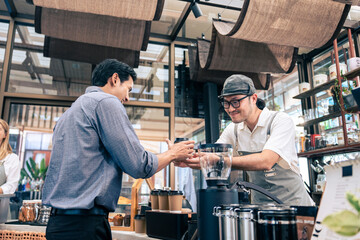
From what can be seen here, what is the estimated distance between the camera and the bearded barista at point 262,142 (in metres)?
1.55

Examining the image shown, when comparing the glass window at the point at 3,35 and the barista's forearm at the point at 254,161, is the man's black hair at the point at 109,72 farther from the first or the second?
the glass window at the point at 3,35

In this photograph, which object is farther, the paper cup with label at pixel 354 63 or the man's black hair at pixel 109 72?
the paper cup with label at pixel 354 63

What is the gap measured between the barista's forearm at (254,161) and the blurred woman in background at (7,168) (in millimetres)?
2059

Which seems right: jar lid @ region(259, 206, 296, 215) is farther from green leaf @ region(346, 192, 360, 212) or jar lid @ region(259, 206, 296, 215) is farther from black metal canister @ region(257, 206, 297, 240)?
green leaf @ region(346, 192, 360, 212)

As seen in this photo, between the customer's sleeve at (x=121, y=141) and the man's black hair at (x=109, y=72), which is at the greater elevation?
the man's black hair at (x=109, y=72)

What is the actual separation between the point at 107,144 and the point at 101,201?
0.23 meters

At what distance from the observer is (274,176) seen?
6.01 feet

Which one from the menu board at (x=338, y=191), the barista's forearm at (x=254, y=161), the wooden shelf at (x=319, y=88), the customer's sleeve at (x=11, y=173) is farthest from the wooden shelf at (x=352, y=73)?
the customer's sleeve at (x=11, y=173)

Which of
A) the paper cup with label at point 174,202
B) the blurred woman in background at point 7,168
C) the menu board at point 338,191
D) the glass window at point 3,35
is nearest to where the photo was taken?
the menu board at point 338,191

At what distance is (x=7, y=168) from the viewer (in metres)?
2.69


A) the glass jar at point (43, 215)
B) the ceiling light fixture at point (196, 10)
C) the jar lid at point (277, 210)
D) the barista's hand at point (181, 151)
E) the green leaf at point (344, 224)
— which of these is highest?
the ceiling light fixture at point (196, 10)

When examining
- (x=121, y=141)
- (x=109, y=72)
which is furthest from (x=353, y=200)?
(x=109, y=72)

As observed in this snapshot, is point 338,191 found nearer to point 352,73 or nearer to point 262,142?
point 262,142

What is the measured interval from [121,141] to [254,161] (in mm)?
609
